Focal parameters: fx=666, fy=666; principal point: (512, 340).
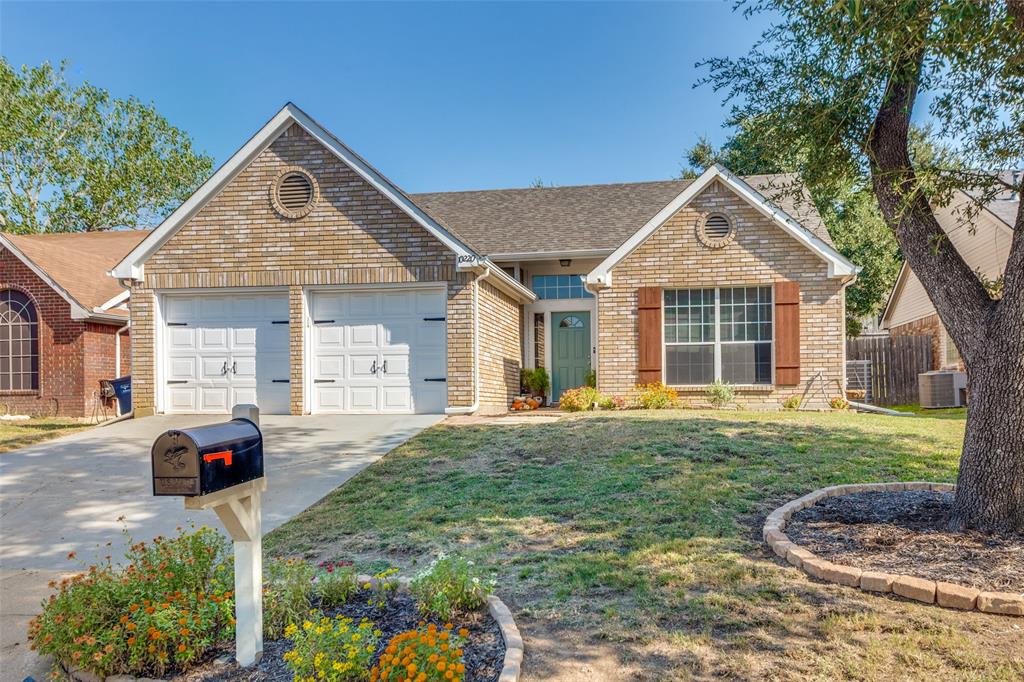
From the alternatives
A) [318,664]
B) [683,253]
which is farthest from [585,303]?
[318,664]

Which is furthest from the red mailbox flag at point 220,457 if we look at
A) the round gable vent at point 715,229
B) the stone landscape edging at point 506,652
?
the round gable vent at point 715,229

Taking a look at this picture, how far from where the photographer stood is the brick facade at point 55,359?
15414 mm

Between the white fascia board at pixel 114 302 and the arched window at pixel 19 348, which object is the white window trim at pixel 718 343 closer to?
the white fascia board at pixel 114 302

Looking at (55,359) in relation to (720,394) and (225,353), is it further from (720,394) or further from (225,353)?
(720,394)

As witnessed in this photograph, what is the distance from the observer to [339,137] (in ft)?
39.0

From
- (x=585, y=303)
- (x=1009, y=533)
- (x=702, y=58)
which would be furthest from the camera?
(x=585, y=303)

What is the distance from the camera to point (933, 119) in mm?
6324

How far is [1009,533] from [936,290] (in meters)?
1.82

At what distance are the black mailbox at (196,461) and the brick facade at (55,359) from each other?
1488 centimetres

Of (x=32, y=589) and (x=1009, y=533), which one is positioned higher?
(x=1009, y=533)

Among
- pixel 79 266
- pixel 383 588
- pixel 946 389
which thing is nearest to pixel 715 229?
pixel 946 389

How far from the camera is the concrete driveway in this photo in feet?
16.8

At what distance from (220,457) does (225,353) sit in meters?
9.95

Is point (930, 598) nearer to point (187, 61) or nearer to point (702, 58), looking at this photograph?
point (702, 58)
